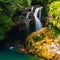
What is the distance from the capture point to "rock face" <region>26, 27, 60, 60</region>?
77.7 feet

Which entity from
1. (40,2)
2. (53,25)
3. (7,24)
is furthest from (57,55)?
(40,2)

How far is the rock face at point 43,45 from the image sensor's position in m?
23.7

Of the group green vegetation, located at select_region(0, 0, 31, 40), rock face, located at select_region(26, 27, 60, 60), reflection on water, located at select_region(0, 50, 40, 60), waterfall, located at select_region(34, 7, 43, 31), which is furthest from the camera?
waterfall, located at select_region(34, 7, 43, 31)

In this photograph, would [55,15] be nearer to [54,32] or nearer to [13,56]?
[54,32]

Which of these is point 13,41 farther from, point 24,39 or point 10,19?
point 10,19

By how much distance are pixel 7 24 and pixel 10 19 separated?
0.55 meters

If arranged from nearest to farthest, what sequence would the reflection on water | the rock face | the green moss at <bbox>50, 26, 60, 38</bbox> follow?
the rock face < the reflection on water < the green moss at <bbox>50, 26, 60, 38</bbox>

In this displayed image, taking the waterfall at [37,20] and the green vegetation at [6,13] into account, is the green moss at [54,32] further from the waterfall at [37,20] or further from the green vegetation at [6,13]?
the green vegetation at [6,13]

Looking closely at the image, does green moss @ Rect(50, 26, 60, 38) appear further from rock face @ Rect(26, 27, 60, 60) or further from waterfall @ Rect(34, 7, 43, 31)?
waterfall @ Rect(34, 7, 43, 31)

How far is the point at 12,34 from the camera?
92.1ft

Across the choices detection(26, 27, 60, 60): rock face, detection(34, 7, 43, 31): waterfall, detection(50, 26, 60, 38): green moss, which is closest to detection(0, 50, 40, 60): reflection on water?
detection(26, 27, 60, 60): rock face

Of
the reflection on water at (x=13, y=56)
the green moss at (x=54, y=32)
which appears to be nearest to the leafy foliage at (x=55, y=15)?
the green moss at (x=54, y=32)

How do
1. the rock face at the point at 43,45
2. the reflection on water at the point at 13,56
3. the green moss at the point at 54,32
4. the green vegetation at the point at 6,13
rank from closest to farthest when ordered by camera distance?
the rock face at the point at 43,45, the reflection on water at the point at 13,56, the green vegetation at the point at 6,13, the green moss at the point at 54,32

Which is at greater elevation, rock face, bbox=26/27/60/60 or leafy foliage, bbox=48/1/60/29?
leafy foliage, bbox=48/1/60/29
